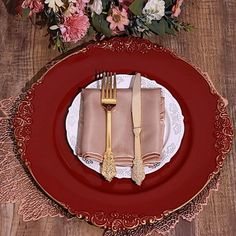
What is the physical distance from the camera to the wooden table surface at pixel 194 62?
3.58 feet

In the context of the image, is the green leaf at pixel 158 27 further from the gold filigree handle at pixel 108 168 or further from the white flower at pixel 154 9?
the gold filigree handle at pixel 108 168

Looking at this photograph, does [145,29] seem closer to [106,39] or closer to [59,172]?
[106,39]

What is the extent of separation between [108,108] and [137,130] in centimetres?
6

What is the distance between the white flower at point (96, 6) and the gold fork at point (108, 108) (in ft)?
0.38

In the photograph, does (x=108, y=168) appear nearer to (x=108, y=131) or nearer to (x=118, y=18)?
(x=108, y=131)

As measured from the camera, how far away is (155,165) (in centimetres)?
108

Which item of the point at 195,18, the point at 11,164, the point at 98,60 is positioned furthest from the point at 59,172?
the point at 195,18

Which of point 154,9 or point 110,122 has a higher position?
point 154,9

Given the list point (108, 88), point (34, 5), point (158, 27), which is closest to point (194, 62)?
point (158, 27)

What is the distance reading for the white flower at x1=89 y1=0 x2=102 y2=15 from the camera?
3.77ft

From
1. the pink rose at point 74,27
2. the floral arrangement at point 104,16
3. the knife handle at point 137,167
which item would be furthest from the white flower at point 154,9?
the knife handle at point 137,167

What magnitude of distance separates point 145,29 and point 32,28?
218 mm

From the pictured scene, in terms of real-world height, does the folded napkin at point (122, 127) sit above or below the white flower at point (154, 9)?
below

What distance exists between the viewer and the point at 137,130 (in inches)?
42.4
